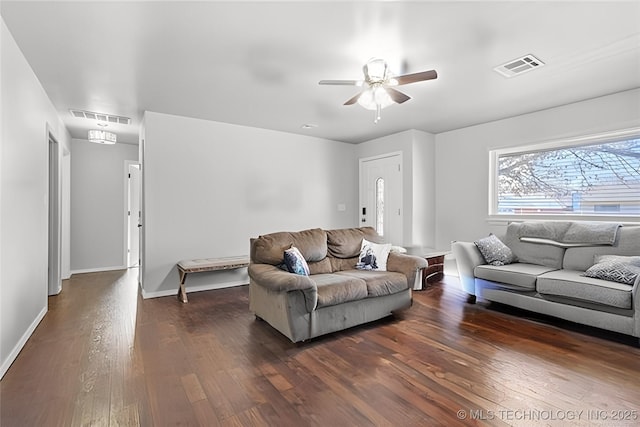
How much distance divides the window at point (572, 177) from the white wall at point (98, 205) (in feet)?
22.2

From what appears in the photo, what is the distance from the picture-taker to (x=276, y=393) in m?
1.96

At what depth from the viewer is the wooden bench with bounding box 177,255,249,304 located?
397cm

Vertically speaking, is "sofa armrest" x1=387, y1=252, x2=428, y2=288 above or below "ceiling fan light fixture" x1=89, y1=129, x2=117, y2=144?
below

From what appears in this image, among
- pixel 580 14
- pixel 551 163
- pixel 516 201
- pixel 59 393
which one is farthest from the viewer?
pixel 516 201

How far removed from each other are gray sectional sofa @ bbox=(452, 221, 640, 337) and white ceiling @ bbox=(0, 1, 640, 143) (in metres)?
1.64

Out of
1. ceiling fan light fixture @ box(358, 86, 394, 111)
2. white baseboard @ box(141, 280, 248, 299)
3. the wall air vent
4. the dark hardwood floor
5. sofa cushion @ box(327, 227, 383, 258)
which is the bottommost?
the dark hardwood floor

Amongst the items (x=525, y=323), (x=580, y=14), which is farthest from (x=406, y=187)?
(x=580, y=14)

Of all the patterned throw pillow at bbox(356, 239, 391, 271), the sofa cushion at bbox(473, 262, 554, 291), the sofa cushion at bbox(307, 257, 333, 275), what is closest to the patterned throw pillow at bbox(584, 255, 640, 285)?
the sofa cushion at bbox(473, 262, 554, 291)

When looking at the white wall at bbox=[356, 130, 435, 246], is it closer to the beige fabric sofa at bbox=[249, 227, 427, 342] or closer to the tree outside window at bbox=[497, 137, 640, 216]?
the tree outside window at bbox=[497, 137, 640, 216]

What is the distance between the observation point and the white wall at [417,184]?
5.23 metres

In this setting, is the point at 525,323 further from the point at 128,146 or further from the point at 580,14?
the point at 128,146

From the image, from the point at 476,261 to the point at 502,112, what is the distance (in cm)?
212

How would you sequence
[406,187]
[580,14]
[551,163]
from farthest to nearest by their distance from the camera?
[406,187], [551,163], [580,14]

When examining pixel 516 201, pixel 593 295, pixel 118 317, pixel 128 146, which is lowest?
pixel 118 317
